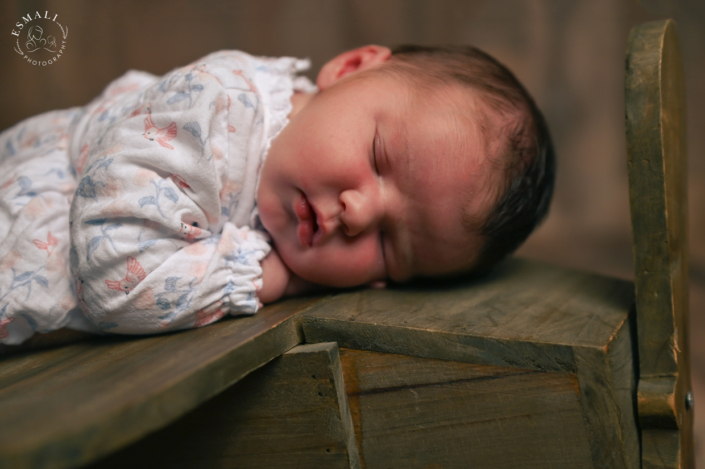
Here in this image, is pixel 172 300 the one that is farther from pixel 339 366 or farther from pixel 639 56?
pixel 639 56

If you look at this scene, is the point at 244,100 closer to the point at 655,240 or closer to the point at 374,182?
the point at 374,182

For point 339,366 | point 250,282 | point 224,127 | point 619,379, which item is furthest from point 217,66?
point 619,379

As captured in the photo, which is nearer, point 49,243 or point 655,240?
point 655,240

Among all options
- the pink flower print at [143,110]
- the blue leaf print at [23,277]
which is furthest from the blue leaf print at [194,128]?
the blue leaf print at [23,277]

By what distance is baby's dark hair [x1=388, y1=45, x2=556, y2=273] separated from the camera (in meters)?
0.98

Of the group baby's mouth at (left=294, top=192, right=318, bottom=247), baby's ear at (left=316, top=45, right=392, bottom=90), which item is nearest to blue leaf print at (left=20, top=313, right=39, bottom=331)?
baby's mouth at (left=294, top=192, right=318, bottom=247)

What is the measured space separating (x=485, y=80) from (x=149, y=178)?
616mm

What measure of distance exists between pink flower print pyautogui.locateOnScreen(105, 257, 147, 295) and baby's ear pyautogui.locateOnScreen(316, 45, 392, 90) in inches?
21.2

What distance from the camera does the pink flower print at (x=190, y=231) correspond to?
2.79ft

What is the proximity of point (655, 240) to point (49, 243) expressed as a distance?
2.96ft

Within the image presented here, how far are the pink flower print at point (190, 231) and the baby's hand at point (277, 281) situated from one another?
0.14 meters

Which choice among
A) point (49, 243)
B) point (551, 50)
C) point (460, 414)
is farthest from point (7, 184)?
point (551, 50)

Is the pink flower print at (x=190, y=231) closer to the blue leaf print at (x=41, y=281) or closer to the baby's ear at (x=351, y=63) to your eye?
the blue leaf print at (x=41, y=281)

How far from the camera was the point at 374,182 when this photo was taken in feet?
3.09
